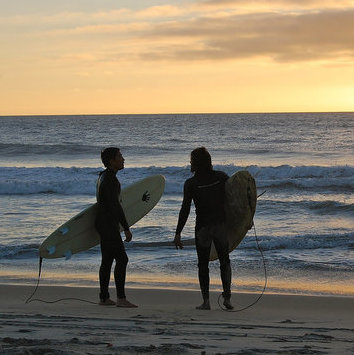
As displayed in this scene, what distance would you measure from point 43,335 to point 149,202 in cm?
299

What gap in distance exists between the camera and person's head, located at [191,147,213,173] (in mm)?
5793

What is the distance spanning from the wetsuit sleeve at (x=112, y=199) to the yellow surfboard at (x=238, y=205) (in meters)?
0.98

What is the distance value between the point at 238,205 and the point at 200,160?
729 mm

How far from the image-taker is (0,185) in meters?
21.6

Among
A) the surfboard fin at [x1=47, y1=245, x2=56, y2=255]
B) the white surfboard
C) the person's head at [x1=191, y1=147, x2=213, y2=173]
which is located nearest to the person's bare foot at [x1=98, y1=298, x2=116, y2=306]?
the white surfboard

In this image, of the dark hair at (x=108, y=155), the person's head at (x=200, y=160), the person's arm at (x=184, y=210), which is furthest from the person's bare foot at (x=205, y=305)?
the dark hair at (x=108, y=155)

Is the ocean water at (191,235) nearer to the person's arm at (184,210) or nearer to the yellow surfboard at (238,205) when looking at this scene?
the yellow surfboard at (238,205)

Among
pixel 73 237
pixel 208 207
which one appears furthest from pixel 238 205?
pixel 73 237

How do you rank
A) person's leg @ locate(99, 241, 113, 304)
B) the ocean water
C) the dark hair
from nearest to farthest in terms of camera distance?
the dark hair
person's leg @ locate(99, 241, 113, 304)
the ocean water

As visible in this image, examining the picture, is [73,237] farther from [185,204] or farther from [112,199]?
[185,204]

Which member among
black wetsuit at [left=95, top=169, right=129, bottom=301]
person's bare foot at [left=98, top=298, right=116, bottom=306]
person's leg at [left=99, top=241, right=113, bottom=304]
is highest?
black wetsuit at [left=95, top=169, right=129, bottom=301]

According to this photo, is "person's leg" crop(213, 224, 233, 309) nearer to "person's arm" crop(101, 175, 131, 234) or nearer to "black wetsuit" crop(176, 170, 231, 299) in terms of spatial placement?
"black wetsuit" crop(176, 170, 231, 299)

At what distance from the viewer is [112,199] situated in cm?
593

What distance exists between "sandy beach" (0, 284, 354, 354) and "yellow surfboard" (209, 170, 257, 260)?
26.4 inches
